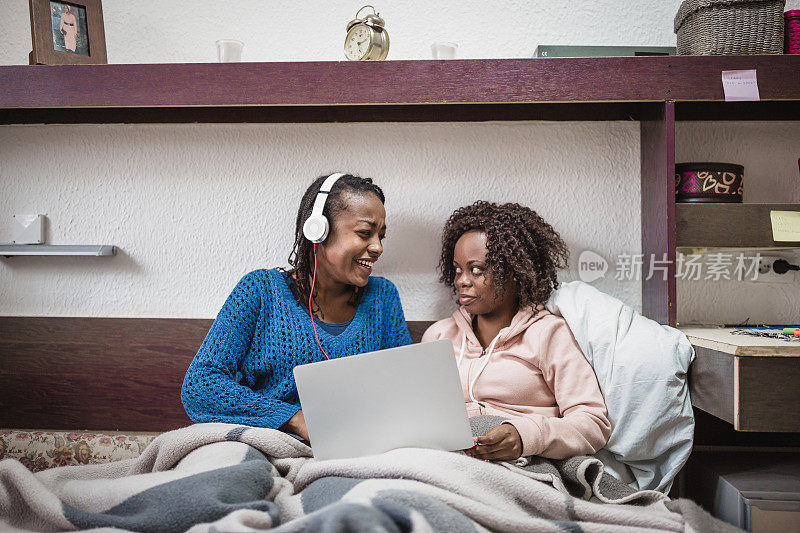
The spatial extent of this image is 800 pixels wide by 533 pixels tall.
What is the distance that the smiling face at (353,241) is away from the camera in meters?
1.37

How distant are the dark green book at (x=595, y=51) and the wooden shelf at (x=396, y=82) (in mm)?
69

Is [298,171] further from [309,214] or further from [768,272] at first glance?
[768,272]

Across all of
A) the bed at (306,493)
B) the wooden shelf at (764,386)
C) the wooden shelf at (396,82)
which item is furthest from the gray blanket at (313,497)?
the wooden shelf at (396,82)

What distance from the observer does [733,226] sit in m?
1.38

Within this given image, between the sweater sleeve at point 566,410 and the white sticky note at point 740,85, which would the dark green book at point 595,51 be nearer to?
the white sticky note at point 740,85

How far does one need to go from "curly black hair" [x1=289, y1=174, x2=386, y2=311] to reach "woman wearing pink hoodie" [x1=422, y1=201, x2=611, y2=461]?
0.83 ft

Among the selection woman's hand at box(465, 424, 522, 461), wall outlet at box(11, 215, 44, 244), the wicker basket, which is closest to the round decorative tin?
the wicker basket

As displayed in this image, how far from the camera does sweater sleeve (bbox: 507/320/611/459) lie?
114cm

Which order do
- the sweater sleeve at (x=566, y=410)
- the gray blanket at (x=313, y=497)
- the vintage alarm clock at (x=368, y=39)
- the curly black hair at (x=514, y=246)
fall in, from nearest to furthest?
the gray blanket at (x=313, y=497) < the sweater sleeve at (x=566, y=410) < the curly black hair at (x=514, y=246) < the vintage alarm clock at (x=368, y=39)

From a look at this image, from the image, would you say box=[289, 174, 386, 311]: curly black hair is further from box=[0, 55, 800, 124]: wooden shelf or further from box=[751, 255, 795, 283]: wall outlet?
box=[751, 255, 795, 283]: wall outlet

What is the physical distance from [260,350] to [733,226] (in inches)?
47.4

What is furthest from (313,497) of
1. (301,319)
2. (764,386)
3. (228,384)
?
(764,386)

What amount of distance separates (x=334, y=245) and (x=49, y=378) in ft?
3.23

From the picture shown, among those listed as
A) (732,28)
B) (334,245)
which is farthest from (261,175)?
(732,28)
